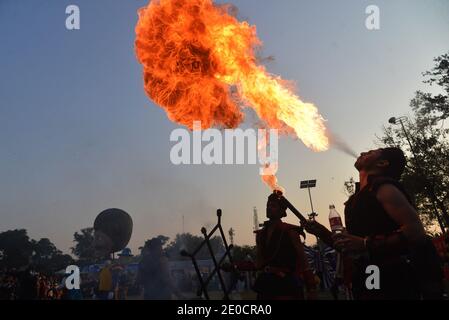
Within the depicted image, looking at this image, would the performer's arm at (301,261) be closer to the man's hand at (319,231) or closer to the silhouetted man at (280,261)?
the silhouetted man at (280,261)

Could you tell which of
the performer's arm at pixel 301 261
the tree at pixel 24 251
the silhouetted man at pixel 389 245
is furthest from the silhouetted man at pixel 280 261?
the tree at pixel 24 251

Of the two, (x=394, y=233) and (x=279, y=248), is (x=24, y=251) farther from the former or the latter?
(x=394, y=233)

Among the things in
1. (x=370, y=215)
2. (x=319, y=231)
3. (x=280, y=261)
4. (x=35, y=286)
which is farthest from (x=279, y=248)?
(x=35, y=286)

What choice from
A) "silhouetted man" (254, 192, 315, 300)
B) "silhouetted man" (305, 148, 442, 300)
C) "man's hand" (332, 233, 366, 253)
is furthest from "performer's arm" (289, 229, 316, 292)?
"man's hand" (332, 233, 366, 253)

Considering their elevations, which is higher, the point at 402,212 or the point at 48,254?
the point at 402,212

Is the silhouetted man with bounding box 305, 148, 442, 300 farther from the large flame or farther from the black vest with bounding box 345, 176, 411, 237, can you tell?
the large flame

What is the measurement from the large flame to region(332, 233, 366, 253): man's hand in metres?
5.90

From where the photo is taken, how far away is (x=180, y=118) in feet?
28.1

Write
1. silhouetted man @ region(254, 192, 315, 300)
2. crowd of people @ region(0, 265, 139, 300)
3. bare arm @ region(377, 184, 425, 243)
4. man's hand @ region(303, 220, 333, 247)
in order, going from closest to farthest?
bare arm @ region(377, 184, 425, 243)
man's hand @ region(303, 220, 333, 247)
silhouetted man @ region(254, 192, 315, 300)
crowd of people @ region(0, 265, 139, 300)

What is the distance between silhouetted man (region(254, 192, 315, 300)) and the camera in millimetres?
4609

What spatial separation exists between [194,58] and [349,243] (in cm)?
678

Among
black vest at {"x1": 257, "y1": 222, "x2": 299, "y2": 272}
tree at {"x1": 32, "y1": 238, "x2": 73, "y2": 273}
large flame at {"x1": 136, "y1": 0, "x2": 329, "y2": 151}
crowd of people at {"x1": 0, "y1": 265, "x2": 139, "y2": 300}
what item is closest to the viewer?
black vest at {"x1": 257, "y1": 222, "x2": 299, "y2": 272}

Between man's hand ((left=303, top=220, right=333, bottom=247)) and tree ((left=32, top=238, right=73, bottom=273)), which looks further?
tree ((left=32, top=238, right=73, bottom=273))

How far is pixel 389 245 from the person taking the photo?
2.70 metres
